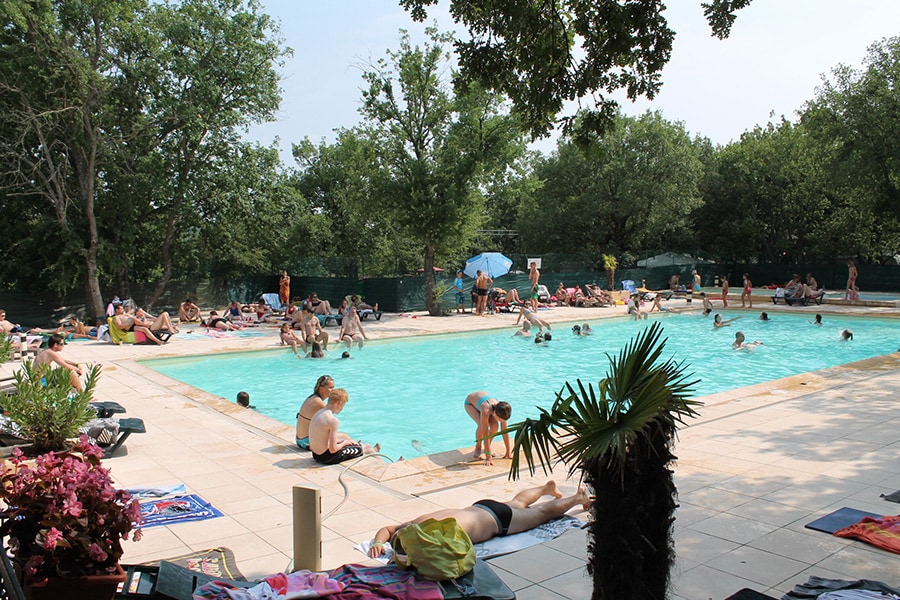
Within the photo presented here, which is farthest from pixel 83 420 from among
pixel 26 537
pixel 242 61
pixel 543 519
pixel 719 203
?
pixel 719 203

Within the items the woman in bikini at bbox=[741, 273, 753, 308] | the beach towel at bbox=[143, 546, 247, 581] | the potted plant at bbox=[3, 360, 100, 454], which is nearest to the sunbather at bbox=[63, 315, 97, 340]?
the potted plant at bbox=[3, 360, 100, 454]

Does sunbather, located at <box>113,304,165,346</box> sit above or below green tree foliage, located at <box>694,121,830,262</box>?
below

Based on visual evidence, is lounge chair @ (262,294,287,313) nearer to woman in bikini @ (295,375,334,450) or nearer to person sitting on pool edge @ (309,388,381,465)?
woman in bikini @ (295,375,334,450)

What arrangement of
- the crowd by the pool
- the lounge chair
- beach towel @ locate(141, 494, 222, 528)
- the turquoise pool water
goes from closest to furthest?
beach towel @ locate(141, 494, 222, 528) < the crowd by the pool < the turquoise pool water < the lounge chair

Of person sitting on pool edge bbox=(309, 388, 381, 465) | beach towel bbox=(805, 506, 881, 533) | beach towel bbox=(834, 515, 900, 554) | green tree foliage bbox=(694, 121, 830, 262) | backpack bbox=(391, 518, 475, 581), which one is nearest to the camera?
backpack bbox=(391, 518, 475, 581)

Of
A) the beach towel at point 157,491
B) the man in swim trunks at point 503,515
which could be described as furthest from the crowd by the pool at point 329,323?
the beach towel at point 157,491

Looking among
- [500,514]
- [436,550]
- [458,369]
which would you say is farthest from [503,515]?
[458,369]

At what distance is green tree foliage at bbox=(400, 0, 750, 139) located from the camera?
7.19 meters

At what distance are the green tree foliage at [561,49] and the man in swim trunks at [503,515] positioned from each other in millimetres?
4416

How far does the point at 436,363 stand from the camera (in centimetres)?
1678

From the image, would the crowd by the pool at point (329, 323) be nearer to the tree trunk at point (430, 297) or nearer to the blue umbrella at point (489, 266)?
the blue umbrella at point (489, 266)

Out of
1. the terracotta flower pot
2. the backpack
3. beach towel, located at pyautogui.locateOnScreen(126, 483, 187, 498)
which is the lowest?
beach towel, located at pyautogui.locateOnScreen(126, 483, 187, 498)

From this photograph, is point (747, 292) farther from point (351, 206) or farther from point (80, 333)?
point (80, 333)

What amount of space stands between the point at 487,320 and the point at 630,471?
783 inches
